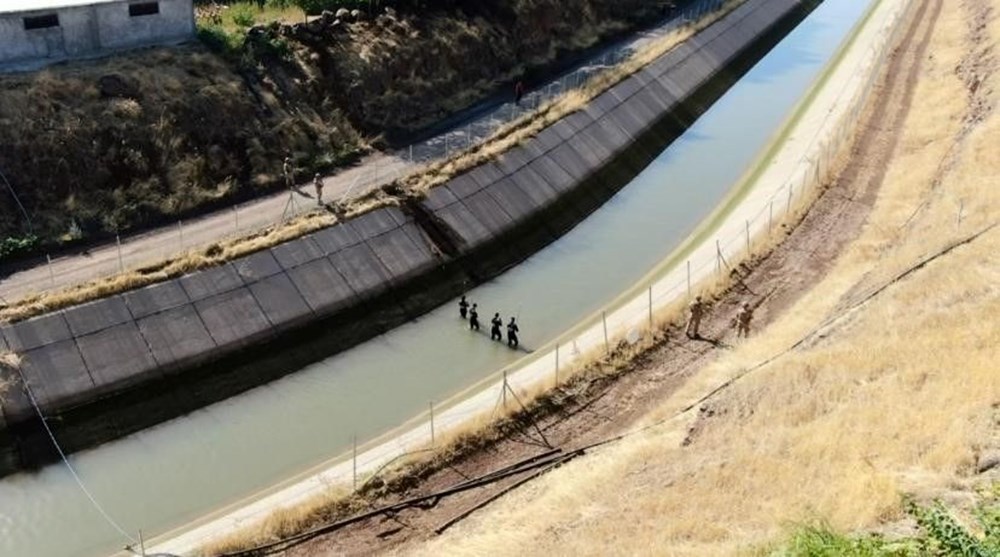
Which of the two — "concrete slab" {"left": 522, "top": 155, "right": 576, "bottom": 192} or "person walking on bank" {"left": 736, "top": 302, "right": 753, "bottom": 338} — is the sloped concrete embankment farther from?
"person walking on bank" {"left": 736, "top": 302, "right": 753, "bottom": 338}

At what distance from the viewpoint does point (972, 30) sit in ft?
237

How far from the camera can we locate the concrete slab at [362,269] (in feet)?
123

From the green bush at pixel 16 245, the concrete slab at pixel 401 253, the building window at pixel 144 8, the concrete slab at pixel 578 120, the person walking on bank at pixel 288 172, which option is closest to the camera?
the green bush at pixel 16 245

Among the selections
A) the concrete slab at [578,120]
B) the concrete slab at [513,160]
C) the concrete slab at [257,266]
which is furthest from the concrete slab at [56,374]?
the concrete slab at [578,120]

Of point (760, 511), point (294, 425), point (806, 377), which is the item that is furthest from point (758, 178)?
point (760, 511)

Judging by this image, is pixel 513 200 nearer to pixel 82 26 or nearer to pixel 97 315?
pixel 97 315

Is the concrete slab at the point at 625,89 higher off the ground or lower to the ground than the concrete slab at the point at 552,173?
higher

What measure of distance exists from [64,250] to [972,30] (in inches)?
2658

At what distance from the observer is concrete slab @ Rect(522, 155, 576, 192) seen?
1896 inches

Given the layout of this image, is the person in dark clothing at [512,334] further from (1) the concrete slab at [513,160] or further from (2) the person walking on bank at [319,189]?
(1) the concrete slab at [513,160]

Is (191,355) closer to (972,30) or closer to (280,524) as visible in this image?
(280,524)

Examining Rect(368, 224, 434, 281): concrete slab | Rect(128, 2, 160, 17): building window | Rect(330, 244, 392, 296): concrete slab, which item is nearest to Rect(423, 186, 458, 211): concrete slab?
Rect(368, 224, 434, 281): concrete slab

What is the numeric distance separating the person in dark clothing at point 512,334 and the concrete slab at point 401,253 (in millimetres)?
5739

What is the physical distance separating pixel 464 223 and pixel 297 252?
8.63 meters
